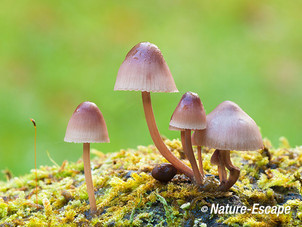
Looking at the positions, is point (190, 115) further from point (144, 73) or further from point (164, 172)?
point (164, 172)

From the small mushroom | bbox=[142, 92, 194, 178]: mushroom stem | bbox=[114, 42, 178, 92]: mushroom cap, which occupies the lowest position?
the small mushroom

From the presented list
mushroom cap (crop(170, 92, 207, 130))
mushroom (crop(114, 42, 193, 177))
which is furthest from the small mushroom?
mushroom (crop(114, 42, 193, 177))

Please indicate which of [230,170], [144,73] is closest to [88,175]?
[144,73]

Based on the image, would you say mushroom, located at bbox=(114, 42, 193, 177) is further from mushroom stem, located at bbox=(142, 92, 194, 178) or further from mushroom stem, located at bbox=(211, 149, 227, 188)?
mushroom stem, located at bbox=(211, 149, 227, 188)

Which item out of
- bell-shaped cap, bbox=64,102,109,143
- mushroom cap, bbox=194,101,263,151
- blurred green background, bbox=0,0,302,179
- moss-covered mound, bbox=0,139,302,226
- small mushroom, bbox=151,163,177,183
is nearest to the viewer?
mushroom cap, bbox=194,101,263,151

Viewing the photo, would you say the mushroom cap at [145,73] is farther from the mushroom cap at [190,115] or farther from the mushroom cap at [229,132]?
the mushroom cap at [229,132]

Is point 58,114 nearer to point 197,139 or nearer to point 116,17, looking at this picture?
point 116,17
